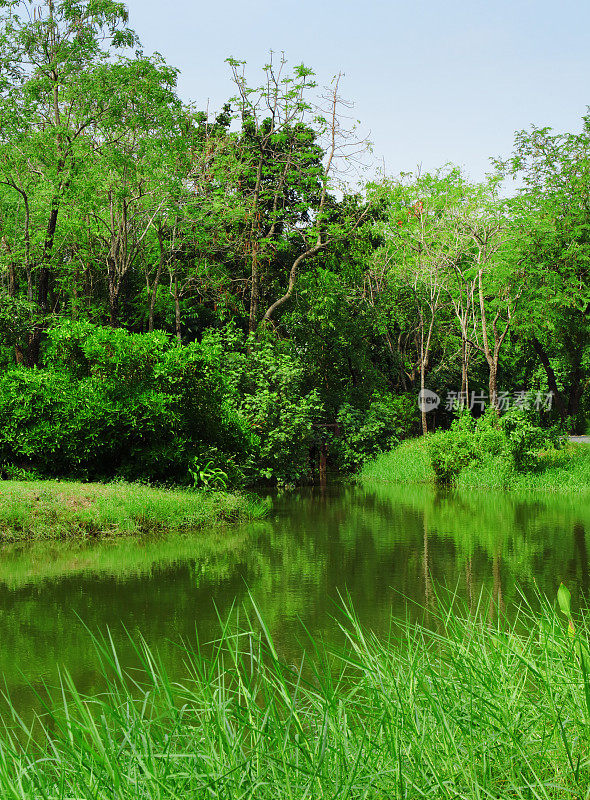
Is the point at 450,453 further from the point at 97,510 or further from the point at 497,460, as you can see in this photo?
the point at 97,510

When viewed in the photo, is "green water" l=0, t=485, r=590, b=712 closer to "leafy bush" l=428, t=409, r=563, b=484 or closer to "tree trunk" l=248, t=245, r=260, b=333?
"leafy bush" l=428, t=409, r=563, b=484

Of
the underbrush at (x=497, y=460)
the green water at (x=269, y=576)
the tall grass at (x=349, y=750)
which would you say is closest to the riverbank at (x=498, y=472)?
the underbrush at (x=497, y=460)

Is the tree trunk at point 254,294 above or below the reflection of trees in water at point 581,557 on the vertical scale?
above

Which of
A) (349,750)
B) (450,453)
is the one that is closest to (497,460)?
(450,453)

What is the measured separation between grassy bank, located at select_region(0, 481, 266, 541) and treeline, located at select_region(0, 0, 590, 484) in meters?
1.36

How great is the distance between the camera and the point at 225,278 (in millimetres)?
21422

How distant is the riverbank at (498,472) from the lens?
1731 cm

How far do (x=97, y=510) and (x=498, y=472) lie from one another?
1009 cm

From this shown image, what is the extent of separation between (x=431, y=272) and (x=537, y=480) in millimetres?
7869

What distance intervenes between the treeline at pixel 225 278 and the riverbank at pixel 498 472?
4.21 feet

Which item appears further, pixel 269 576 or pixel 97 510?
pixel 97 510

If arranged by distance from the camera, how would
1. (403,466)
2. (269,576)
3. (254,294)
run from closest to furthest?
(269,576) → (403,466) → (254,294)

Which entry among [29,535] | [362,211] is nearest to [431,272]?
[362,211]

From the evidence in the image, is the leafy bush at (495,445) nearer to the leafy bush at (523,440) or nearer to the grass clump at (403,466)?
the leafy bush at (523,440)
